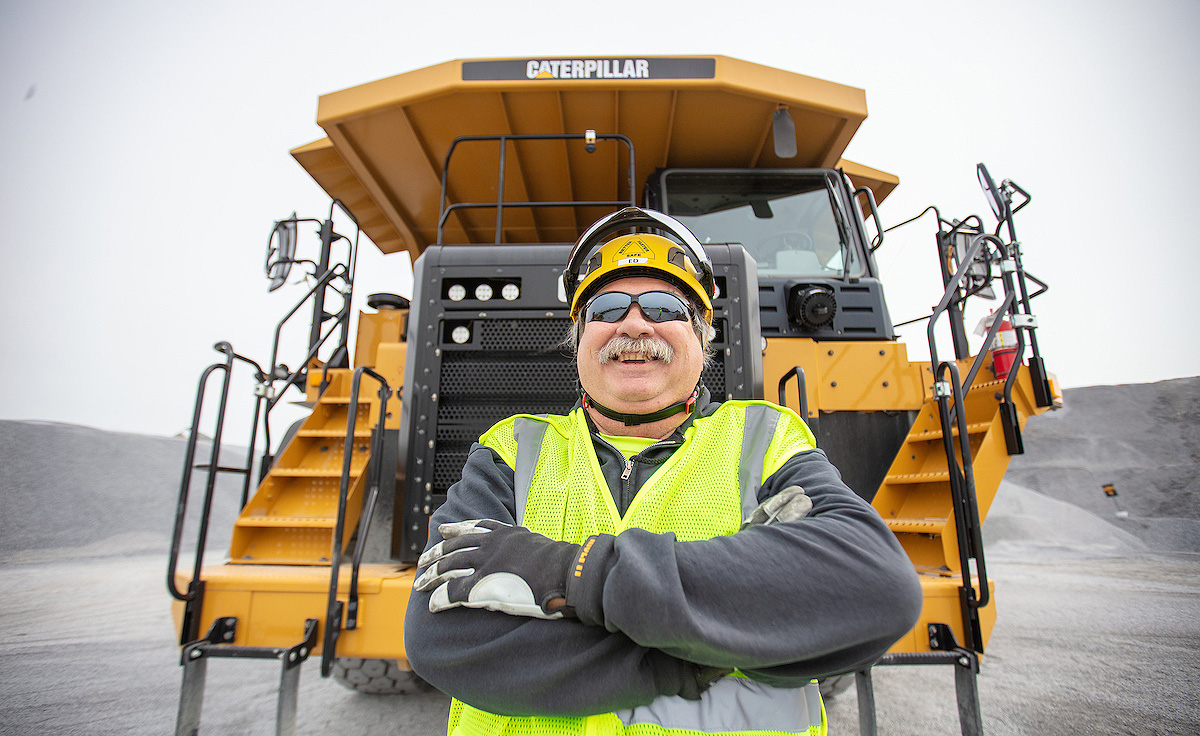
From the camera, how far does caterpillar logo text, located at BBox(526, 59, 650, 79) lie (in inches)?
120

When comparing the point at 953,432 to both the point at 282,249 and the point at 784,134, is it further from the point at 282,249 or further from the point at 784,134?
the point at 282,249

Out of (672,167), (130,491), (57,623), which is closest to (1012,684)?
(672,167)

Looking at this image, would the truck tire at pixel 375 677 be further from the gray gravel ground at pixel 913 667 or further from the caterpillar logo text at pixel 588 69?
the caterpillar logo text at pixel 588 69

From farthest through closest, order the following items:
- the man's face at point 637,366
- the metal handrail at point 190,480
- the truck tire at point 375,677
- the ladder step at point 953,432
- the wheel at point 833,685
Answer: the truck tire at point 375,677
the wheel at point 833,685
the ladder step at point 953,432
the metal handrail at point 190,480
the man's face at point 637,366

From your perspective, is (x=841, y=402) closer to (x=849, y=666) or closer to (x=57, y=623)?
(x=849, y=666)

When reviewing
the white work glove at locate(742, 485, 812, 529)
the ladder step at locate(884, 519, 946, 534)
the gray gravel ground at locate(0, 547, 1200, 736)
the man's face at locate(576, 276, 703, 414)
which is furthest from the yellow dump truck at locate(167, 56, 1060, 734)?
the white work glove at locate(742, 485, 812, 529)

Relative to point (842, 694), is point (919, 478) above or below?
above

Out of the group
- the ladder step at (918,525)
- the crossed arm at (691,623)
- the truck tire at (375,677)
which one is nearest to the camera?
the crossed arm at (691,623)

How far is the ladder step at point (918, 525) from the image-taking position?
2.47m

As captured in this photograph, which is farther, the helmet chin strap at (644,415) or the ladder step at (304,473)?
the ladder step at (304,473)

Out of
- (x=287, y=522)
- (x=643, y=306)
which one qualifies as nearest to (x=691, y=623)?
(x=643, y=306)

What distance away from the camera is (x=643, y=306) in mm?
1573

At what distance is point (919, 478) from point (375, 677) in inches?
117

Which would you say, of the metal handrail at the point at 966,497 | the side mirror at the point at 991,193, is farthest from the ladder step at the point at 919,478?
the side mirror at the point at 991,193
